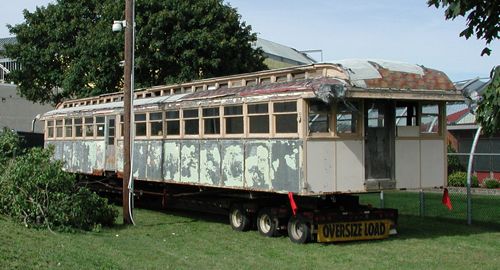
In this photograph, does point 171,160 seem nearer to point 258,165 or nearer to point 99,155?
point 258,165

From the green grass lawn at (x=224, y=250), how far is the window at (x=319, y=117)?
2185mm

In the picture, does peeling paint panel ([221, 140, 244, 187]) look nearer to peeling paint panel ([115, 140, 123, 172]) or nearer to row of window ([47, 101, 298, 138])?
row of window ([47, 101, 298, 138])

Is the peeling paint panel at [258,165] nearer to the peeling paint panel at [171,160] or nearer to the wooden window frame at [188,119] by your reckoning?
the wooden window frame at [188,119]

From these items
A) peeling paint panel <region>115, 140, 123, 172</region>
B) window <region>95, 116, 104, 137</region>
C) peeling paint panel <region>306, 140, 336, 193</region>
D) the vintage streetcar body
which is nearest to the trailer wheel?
the vintage streetcar body

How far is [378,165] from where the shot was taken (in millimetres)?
12852

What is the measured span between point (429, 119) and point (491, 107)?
625 centimetres

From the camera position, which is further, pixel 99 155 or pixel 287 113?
pixel 99 155

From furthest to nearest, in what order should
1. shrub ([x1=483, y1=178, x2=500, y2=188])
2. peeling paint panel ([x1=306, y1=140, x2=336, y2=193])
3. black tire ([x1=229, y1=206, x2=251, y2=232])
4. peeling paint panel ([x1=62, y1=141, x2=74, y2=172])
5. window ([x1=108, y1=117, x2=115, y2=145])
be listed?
1. shrub ([x1=483, y1=178, x2=500, y2=188])
2. peeling paint panel ([x1=62, y1=141, x2=74, y2=172])
3. window ([x1=108, y1=117, x2=115, y2=145])
4. black tire ([x1=229, y1=206, x2=251, y2=232])
5. peeling paint panel ([x1=306, y1=140, x2=336, y2=193])

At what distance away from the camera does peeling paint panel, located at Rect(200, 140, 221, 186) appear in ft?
47.0

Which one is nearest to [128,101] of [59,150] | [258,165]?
[258,165]

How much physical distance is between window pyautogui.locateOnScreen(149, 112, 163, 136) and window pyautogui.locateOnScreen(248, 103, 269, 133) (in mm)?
3756

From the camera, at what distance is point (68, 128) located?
21453 mm

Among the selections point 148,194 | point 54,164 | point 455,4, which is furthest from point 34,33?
point 455,4

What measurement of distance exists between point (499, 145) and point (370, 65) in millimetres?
17143
